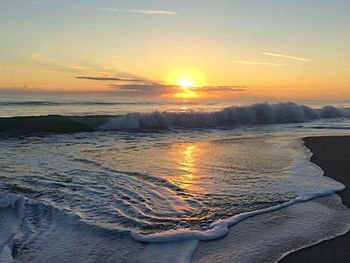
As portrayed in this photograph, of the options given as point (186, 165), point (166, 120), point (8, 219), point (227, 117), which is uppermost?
point (227, 117)

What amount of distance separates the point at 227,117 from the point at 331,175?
55.4 ft

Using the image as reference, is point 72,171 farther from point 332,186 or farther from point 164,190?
point 332,186

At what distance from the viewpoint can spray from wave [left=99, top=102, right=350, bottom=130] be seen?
20.4 metres

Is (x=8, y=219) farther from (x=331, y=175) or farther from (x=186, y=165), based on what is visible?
(x=331, y=175)

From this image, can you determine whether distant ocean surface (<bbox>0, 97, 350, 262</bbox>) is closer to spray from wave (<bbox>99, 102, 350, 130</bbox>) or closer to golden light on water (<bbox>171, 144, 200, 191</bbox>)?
golden light on water (<bbox>171, 144, 200, 191</bbox>)

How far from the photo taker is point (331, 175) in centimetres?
751

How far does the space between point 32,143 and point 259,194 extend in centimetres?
892

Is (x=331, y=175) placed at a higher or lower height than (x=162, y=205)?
higher

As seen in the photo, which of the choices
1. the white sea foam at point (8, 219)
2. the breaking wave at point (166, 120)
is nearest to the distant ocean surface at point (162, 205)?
the white sea foam at point (8, 219)

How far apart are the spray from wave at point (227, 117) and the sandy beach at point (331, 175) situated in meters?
9.33

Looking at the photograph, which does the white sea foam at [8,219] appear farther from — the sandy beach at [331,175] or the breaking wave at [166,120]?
the breaking wave at [166,120]

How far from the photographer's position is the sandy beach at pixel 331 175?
12.4 feet

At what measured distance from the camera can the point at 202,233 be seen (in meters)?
4.34

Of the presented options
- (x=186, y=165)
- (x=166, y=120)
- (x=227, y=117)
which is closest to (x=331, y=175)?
(x=186, y=165)
